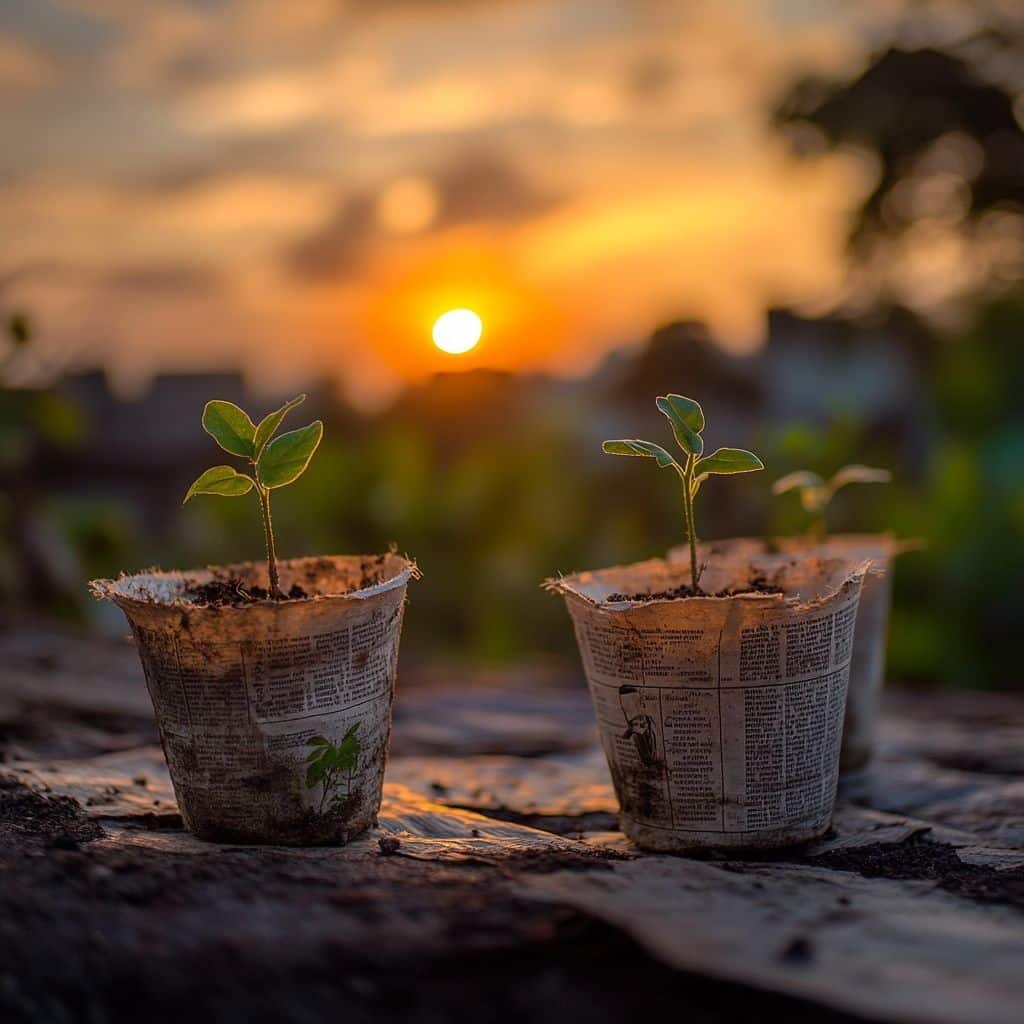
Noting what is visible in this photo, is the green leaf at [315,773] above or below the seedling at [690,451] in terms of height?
below

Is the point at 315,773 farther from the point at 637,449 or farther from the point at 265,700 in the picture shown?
the point at 637,449

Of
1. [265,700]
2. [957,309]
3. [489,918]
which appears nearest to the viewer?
[489,918]

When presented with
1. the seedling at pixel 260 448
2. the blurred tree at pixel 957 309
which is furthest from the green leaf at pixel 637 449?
the blurred tree at pixel 957 309

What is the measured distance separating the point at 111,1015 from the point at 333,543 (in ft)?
32.3

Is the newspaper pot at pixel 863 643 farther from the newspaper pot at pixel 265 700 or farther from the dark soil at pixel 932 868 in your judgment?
the newspaper pot at pixel 265 700

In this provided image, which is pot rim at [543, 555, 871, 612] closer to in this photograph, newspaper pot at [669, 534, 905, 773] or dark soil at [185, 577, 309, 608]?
newspaper pot at [669, 534, 905, 773]

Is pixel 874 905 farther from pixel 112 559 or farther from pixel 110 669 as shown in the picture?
pixel 112 559

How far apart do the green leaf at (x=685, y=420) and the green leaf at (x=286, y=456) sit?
658 mm

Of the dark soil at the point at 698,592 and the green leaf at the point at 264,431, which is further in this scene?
the dark soil at the point at 698,592

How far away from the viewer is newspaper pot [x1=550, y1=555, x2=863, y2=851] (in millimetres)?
1917

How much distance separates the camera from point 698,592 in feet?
6.95

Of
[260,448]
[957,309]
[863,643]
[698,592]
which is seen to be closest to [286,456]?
[260,448]

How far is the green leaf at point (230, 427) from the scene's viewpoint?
1.95 m

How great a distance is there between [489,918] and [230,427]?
1005 mm
